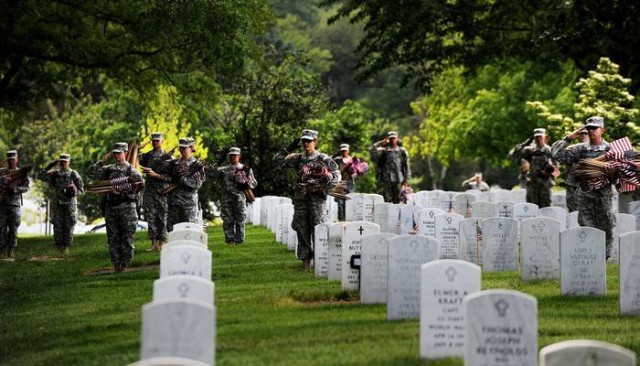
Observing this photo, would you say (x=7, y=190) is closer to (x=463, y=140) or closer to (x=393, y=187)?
(x=393, y=187)

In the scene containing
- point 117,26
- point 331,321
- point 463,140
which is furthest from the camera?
point 463,140

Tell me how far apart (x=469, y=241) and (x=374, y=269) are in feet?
18.3

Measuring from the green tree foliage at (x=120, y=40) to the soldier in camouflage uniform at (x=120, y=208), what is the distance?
6.97 m

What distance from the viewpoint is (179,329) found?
989 centimetres

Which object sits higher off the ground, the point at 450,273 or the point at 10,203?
the point at 10,203

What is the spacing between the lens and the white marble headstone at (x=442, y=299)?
11812mm

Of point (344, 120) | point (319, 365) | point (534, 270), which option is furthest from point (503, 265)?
point (344, 120)

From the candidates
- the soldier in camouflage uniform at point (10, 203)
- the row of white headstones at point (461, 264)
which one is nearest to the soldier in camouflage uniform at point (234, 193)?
the soldier in camouflage uniform at point (10, 203)

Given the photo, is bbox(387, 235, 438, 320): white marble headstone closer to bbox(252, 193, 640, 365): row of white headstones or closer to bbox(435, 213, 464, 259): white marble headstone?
bbox(252, 193, 640, 365): row of white headstones

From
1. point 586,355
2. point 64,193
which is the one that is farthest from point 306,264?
point 586,355

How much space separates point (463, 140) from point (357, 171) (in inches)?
875

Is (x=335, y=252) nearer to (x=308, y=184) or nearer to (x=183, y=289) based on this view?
(x=308, y=184)

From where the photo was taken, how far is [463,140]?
53.8 meters

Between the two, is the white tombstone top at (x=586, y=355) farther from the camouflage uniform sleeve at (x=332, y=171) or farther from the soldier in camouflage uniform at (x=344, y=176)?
the soldier in camouflage uniform at (x=344, y=176)
